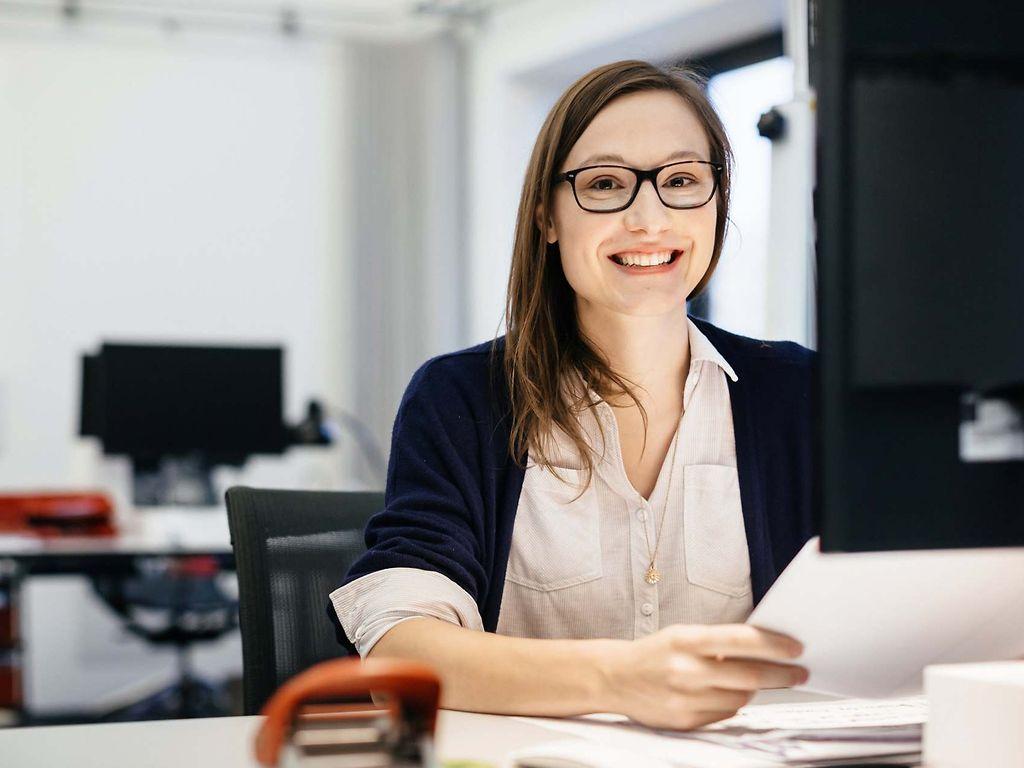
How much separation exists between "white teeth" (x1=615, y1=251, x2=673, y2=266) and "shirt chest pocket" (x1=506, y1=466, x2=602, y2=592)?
23 cm

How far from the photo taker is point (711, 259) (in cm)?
150

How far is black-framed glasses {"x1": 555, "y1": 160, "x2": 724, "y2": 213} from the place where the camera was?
1.36 m

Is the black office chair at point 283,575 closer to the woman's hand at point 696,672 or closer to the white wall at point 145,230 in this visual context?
the woman's hand at point 696,672

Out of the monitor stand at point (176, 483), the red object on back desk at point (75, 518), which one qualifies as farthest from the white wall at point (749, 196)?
the red object on back desk at point (75, 518)

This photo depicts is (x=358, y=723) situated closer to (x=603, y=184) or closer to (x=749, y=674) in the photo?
(x=749, y=674)

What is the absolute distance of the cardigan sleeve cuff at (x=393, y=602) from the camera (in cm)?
115

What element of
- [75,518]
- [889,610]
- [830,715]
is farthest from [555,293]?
[75,518]

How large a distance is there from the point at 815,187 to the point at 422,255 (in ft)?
18.3

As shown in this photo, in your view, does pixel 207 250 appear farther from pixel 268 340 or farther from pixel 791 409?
pixel 791 409

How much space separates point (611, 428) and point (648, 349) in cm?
11

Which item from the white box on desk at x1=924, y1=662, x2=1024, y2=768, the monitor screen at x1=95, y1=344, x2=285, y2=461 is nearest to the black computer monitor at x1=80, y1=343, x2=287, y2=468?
the monitor screen at x1=95, y1=344, x2=285, y2=461

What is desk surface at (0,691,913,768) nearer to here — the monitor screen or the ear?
the ear

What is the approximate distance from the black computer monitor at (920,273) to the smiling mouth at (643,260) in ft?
2.13

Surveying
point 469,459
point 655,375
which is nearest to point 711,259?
point 655,375
